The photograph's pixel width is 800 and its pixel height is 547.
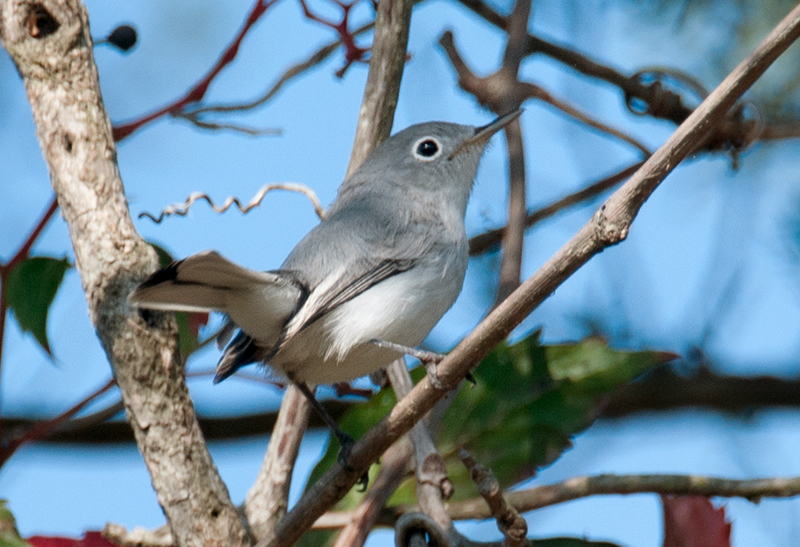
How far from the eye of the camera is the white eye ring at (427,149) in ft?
8.85

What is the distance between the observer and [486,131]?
2600 mm

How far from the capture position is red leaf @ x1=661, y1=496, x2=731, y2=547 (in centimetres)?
177

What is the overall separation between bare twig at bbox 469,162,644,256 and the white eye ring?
17.0 inches

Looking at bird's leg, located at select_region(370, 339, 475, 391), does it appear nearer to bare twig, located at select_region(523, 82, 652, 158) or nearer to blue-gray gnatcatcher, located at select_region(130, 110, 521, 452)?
blue-gray gnatcatcher, located at select_region(130, 110, 521, 452)

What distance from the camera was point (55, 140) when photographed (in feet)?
6.29

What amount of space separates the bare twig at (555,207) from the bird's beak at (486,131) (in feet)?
1.28

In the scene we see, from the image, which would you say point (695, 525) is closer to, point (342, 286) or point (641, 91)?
point (342, 286)

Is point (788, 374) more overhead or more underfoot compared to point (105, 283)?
more overhead

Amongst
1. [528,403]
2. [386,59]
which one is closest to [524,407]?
[528,403]

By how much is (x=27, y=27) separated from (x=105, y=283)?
0.61 meters

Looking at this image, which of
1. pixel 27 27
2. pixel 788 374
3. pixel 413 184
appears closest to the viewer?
pixel 27 27

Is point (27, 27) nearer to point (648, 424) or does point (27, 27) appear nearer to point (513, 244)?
point (513, 244)

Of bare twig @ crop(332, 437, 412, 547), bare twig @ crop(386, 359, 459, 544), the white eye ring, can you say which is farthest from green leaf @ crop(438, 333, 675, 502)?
the white eye ring

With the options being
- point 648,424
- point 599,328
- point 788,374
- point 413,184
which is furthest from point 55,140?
point 788,374
